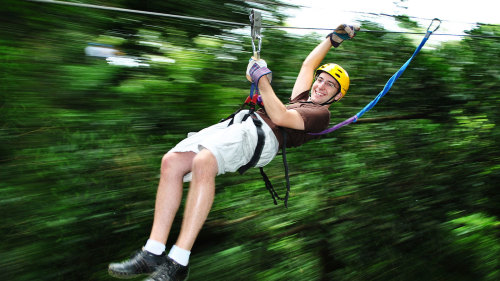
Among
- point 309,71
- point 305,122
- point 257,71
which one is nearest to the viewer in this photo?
point 257,71

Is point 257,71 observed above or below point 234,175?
above

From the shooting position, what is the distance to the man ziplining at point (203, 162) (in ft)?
6.51

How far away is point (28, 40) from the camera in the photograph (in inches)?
107

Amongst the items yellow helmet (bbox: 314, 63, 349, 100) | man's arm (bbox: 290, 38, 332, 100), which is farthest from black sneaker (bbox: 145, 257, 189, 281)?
yellow helmet (bbox: 314, 63, 349, 100)

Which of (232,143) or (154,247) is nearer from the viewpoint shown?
(154,247)

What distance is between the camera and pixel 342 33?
277 centimetres

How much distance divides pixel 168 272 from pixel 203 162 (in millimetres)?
549

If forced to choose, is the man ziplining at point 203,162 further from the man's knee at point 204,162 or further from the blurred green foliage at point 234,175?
the blurred green foliage at point 234,175

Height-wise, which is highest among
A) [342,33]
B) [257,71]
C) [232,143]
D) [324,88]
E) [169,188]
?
[342,33]

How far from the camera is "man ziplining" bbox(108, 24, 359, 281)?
1.99 metres

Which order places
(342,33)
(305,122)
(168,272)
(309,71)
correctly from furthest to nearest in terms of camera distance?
(309,71)
(342,33)
(305,122)
(168,272)

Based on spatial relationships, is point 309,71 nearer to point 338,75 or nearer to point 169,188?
point 338,75

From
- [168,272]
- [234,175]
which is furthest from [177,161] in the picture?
[234,175]

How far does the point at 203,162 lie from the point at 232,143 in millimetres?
203
